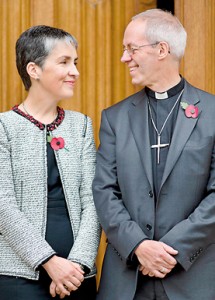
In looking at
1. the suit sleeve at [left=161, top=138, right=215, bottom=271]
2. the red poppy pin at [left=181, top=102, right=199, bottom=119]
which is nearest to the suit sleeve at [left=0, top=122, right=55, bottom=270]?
the suit sleeve at [left=161, top=138, right=215, bottom=271]

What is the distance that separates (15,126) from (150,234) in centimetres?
70

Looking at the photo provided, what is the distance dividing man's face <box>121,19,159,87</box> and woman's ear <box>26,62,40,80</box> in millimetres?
366

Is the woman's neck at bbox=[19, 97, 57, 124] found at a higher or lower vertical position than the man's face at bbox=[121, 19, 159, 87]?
lower

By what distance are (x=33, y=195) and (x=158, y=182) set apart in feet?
1.65

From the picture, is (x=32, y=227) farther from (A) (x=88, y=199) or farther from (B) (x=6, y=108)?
(B) (x=6, y=108)

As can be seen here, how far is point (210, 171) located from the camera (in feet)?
9.97

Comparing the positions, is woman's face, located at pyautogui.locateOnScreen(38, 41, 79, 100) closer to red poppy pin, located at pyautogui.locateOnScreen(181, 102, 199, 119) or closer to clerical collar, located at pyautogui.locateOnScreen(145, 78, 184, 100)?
clerical collar, located at pyautogui.locateOnScreen(145, 78, 184, 100)

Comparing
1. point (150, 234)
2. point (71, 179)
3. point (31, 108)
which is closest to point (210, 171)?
point (150, 234)

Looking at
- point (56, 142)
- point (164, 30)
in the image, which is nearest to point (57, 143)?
point (56, 142)

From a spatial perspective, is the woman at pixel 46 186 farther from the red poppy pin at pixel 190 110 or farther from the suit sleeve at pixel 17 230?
the red poppy pin at pixel 190 110

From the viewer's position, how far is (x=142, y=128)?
314 centimetres

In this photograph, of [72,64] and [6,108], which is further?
[6,108]

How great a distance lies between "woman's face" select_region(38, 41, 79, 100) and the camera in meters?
3.13

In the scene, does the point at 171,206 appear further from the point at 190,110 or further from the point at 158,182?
the point at 190,110
